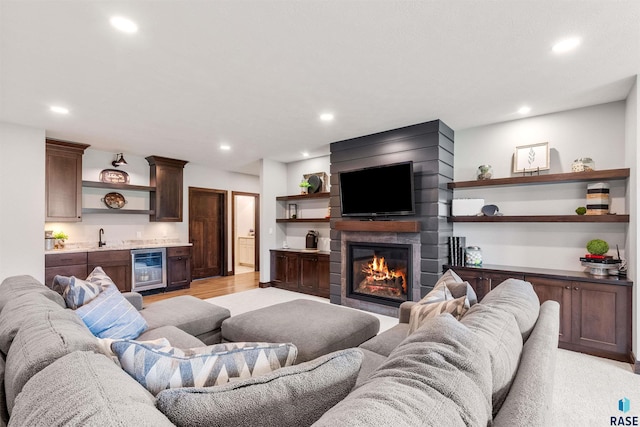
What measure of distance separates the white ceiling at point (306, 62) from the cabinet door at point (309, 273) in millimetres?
2423

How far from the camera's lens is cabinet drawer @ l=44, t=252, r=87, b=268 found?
434 cm

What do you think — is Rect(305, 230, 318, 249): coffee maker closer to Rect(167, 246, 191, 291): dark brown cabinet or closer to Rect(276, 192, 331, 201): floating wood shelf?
Rect(276, 192, 331, 201): floating wood shelf

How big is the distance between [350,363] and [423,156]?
11.4 feet

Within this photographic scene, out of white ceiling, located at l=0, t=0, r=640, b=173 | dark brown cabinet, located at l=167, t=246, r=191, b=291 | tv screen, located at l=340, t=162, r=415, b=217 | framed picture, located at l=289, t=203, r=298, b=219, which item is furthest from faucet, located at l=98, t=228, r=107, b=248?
tv screen, located at l=340, t=162, r=415, b=217

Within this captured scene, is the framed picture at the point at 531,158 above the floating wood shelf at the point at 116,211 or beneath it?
above

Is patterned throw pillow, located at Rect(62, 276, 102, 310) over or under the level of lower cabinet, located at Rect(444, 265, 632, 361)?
over

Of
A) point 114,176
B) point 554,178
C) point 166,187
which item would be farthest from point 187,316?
point 114,176

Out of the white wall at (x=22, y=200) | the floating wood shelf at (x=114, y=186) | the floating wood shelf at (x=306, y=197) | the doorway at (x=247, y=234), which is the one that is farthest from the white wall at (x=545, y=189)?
the white wall at (x=22, y=200)

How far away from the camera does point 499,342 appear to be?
40.1 inches

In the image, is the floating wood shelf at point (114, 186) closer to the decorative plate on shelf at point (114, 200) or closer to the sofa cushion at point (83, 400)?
the decorative plate on shelf at point (114, 200)

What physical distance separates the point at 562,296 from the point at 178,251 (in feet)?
19.2

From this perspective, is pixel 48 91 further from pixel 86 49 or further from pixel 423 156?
pixel 423 156

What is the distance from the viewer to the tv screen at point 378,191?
3.96 metres

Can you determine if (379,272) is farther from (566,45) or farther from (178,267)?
(178,267)
